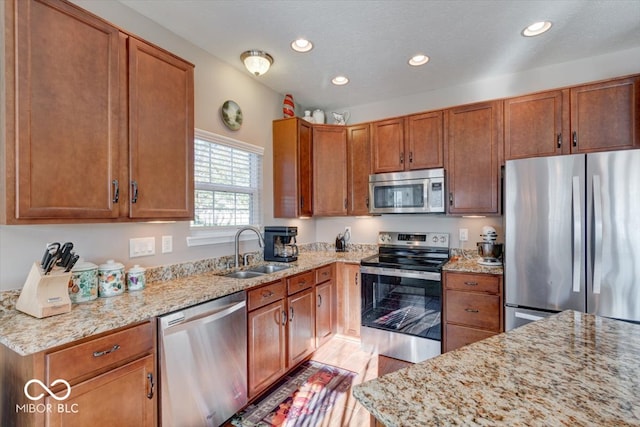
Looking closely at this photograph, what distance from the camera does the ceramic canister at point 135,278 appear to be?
1785 millimetres

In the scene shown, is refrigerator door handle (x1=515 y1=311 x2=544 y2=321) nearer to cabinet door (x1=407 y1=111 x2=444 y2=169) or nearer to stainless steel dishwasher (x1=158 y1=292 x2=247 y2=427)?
cabinet door (x1=407 y1=111 x2=444 y2=169)

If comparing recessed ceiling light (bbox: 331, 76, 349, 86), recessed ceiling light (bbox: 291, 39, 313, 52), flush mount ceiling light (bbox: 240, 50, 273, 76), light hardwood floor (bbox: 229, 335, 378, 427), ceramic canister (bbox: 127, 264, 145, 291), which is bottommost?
light hardwood floor (bbox: 229, 335, 378, 427)

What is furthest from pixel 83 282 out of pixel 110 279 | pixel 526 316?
pixel 526 316

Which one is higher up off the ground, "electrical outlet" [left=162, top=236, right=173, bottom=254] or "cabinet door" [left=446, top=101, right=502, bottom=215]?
"cabinet door" [left=446, top=101, right=502, bottom=215]

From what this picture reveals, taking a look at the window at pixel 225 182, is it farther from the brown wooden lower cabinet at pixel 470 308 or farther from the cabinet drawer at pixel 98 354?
the brown wooden lower cabinet at pixel 470 308

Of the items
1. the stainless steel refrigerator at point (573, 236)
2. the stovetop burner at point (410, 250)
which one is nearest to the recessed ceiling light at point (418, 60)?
the stainless steel refrigerator at point (573, 236)

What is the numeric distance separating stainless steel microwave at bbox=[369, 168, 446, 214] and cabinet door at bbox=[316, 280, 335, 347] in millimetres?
974

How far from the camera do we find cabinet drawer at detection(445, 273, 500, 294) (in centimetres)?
240

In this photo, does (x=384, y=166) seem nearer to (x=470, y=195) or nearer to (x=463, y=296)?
(x=470, y=195)

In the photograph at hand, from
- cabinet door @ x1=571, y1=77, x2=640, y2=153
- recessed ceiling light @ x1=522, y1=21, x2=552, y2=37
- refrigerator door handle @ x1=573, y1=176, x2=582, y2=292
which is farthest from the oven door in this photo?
recessed ceiling light @ x1=522, y1=21, x2=552, y2=37

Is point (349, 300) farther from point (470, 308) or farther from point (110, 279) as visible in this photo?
point (110, 279)

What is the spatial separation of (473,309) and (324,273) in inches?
52.6

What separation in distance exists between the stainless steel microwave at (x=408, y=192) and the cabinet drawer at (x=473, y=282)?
66 centimetres

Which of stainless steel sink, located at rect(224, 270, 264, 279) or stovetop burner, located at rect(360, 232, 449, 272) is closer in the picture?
stainless steel sink, located at rect(224, 270, 264, 279)
